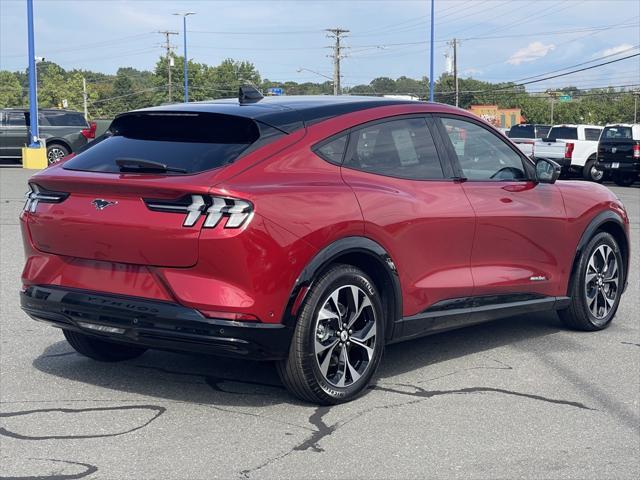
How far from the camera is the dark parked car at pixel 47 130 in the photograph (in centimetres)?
2933

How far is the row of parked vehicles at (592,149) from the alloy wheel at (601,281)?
20951mm

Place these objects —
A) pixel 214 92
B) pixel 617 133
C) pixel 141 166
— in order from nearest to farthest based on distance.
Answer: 1. pixel 141 166
2. pixel 617 133
3. pixel 214 92

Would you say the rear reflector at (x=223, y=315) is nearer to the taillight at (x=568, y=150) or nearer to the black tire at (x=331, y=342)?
the black tire at (x=331, y=342)

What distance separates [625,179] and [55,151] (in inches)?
703

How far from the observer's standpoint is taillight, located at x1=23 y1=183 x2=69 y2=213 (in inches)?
201

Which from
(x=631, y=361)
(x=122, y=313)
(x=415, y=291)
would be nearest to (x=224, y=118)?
(x=122, y=313)

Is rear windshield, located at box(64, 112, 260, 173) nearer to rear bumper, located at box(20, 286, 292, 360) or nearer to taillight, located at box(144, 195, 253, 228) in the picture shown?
taillight, located at box(144, 195, 253, 228)

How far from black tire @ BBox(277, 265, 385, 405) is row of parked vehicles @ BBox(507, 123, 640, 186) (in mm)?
23503

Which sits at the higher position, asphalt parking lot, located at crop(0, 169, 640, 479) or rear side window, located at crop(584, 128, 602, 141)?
rear side window, located at crop(584, 128, 602, 141)

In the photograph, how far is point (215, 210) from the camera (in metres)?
4.63

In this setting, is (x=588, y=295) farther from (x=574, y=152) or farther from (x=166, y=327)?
(x=574, y=152)

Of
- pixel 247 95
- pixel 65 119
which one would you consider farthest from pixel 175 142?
pixel 65 119

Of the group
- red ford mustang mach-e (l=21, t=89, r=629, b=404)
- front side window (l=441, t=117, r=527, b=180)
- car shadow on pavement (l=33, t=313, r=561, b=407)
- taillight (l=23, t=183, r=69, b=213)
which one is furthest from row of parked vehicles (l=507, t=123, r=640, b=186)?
taillight (l=23, t=183, r=69, b=213)

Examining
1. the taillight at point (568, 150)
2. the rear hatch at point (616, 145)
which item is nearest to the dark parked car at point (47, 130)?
the taillight at point (568, 150)
